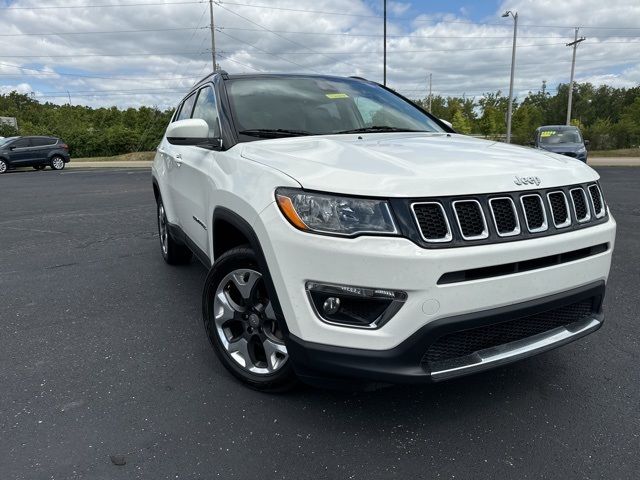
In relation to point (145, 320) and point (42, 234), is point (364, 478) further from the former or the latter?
point (42, 234)

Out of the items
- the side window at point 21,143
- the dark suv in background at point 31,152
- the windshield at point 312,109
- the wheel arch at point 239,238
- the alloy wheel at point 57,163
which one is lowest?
the alloy wheel at point 57,163

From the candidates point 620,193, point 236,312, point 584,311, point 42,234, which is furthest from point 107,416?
point 620,193

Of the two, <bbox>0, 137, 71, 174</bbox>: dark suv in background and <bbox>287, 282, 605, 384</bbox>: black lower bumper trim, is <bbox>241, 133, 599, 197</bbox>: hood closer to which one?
<bbox>287, 282, 605, 384</bbox>: black lower bumper trim

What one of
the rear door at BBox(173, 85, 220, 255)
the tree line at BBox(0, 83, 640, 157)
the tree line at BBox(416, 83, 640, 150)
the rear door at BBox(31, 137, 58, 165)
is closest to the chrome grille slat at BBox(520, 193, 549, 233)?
the rear door at BBox(173, 85, 220, 255)

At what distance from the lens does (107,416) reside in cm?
246

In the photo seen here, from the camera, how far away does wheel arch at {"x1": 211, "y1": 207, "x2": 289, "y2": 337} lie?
2.21 meters

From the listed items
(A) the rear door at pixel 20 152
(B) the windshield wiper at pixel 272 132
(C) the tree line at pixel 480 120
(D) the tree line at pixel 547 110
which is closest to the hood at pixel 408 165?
(B) the windshield wiper at pixel 272 132

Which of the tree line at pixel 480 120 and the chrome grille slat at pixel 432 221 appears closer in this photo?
the chrome grille slat at pixel 432 221

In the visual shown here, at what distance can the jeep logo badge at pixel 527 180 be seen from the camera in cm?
217

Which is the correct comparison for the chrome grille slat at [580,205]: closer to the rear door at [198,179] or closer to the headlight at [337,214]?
the headlight at [337,214]

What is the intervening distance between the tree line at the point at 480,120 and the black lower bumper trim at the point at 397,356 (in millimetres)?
36170

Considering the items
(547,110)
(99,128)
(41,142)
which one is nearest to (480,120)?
(547,110)

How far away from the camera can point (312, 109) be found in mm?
3402

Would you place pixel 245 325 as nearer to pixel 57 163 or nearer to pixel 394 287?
pixel 394 287
